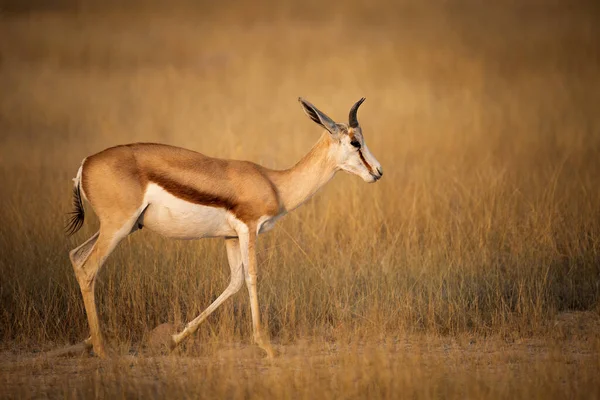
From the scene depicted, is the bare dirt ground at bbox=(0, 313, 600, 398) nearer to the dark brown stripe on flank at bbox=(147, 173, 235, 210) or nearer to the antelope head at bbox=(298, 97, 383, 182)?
Result: the dark brown stripe on flank at bbox=(147, 173, 235, 210)

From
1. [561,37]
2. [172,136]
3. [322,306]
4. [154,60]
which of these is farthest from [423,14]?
[322,306]

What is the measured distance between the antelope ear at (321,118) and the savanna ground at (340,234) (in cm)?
171

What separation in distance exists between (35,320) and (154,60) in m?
16.8

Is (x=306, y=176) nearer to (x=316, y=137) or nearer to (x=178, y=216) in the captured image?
(x=178, y=216)

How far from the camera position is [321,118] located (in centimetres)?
770

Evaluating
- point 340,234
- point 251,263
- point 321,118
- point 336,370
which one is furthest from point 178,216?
point 340,234

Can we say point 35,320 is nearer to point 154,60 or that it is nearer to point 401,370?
point 401,370

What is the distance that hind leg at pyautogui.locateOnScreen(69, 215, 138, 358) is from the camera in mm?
7242

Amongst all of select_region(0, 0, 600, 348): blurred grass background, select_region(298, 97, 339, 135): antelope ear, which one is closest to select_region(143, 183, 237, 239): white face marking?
select_region(0, 0, 600, 348): blurred grass background

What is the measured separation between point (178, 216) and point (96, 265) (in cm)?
76

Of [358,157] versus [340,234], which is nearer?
[358,157]

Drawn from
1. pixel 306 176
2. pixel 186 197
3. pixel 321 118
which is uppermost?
pixel 321 118

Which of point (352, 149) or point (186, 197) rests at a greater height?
point (352, 149)

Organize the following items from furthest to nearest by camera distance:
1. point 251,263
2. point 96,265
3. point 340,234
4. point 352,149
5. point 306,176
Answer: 1. point 340,234
2. point 306,176
3. point 352,149
4. point 251,263
5. point 96,265
